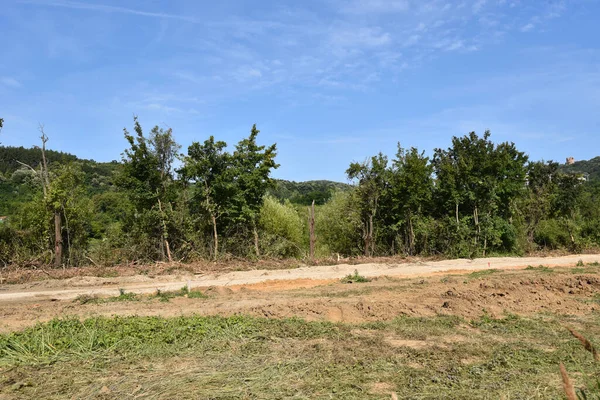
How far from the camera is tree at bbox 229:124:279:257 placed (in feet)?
69.4

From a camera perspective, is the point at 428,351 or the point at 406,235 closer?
the point at 428,351

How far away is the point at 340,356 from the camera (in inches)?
260

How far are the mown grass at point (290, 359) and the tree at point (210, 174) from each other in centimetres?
1231

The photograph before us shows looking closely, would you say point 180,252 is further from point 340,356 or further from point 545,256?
point 545,256

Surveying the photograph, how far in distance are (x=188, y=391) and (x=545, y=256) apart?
26472 millimetres

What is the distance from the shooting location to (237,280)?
1784cm

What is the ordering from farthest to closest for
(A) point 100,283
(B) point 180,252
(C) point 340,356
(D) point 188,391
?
(B) point 180,252 → (A) point 100,283 → (C) point 340,356 → (D) point 188,391

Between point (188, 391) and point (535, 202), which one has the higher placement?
point (535, 202)

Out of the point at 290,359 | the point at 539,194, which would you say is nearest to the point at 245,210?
the point at 290,359

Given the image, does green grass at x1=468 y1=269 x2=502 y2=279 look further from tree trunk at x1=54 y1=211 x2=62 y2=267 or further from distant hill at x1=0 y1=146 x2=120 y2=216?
tree trunk at x1=54 y1=211 x2=62 y2=267

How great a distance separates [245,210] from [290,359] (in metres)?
15.0

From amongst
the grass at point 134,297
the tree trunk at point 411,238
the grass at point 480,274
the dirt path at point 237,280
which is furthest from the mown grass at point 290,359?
the tree trunk at point 411,238

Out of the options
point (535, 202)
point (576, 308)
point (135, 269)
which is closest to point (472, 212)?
point (535, 202)

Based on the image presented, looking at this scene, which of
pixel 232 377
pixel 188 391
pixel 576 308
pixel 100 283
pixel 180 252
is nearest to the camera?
pixel 188 391
